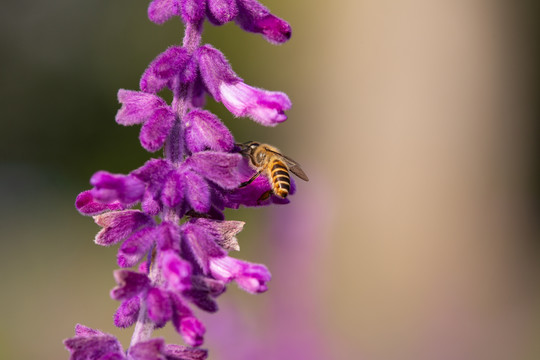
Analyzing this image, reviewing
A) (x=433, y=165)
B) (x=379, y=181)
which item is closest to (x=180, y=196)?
(x=433, y=165)

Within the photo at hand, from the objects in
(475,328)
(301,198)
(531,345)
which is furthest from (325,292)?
(531,345)

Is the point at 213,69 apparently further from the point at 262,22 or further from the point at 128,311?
the point at 128,311

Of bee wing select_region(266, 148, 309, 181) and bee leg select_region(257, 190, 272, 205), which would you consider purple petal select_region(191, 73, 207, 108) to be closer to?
bee leg select_region(257, 190, 272, 205)

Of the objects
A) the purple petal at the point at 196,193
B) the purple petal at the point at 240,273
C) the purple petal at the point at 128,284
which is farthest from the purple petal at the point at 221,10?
the purple petal at the point at 128,284

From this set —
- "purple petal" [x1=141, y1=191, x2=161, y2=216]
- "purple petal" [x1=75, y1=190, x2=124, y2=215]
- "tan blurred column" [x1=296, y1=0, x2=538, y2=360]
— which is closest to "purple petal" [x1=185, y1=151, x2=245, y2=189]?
"purple petal" [x1=141, y1=191, x2=161, y2=216]

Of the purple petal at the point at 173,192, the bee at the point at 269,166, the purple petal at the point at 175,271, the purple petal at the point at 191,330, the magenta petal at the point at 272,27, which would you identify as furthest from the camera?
the bee at the point at 269,166

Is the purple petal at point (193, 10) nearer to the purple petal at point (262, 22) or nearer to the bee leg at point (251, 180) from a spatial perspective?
the purple petal at point (262, 22)
